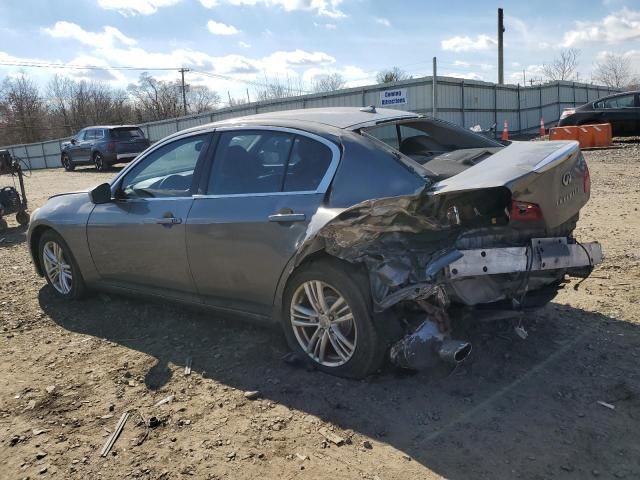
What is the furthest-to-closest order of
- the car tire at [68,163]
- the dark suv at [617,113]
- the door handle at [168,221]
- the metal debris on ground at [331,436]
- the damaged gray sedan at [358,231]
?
the car tire at [68,163]
the dark suv at [617,113]
the door handle at [168,221]
the damaged gray sedan at [358,231]
the metal debris on ground at [331,436]

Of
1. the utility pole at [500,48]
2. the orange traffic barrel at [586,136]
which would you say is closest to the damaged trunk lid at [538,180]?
the orange traffic barrel at [586,136]

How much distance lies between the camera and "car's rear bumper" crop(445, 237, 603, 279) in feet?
10.3

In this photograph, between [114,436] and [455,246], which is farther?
[455,246]

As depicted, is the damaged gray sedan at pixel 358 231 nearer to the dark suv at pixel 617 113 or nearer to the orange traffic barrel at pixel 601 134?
the orange traffic barrel at pixel 601 134

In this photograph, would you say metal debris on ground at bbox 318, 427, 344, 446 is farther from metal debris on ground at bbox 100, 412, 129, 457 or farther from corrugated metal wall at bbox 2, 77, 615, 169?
corrugated metal wall at bbox 2, 77, 615, 169

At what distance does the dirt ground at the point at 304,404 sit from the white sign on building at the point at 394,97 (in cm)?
1667

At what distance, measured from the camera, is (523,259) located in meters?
3.21

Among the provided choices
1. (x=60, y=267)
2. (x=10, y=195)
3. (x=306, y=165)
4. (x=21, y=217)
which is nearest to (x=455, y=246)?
(x=306, y=165)

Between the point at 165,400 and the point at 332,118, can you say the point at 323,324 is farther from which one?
the point at 332,118

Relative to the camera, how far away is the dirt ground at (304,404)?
271cm

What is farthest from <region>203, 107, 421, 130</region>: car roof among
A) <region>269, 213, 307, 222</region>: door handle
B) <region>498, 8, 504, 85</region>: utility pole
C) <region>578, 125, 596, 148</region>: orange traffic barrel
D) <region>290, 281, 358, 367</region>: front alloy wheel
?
<region>498, 8, 504, 85</region>: utility pole

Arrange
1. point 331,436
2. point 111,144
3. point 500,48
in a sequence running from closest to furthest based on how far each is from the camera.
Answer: point 331,436, point 111,144, point 500,48

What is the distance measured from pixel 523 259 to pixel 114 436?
8.36 feet

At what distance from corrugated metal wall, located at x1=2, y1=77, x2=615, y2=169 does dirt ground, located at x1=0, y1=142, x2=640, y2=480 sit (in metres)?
17.2
